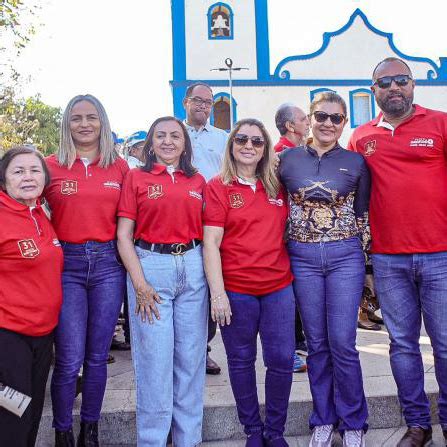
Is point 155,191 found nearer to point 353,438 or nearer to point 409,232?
point 409,232

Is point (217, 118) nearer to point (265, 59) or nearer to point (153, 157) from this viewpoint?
point (265, 59)

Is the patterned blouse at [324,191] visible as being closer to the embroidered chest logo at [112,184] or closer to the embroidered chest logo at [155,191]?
the embroidered chest logo at [155,191]

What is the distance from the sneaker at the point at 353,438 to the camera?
332 cm

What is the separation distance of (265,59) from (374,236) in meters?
18.8

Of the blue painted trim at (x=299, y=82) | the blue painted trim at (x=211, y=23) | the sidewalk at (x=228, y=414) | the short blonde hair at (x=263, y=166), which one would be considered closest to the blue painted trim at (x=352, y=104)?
the blue painted trim at (x=299, y=82)

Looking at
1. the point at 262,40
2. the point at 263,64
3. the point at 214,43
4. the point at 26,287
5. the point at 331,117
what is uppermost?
the point at 262,40

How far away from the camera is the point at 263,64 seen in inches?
837

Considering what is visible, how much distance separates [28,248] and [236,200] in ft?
4.02

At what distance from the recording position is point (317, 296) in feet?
10.9

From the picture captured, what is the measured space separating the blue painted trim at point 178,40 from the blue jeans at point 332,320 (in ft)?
59.6

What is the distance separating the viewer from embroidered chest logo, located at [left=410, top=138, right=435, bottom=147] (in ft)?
11.2

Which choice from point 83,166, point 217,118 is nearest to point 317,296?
point 83,166

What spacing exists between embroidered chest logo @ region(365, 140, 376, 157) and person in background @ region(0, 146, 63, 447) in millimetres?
2000

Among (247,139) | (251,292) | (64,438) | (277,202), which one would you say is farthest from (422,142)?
(64,438)
